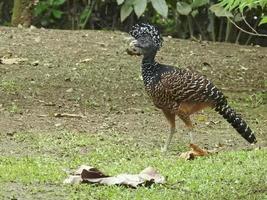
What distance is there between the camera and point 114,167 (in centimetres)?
541

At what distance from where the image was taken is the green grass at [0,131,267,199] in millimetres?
4664

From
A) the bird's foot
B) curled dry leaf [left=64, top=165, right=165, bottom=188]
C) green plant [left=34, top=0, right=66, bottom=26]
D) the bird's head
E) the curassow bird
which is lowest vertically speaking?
green plant [left=34, top=0, right=66, bottom=26]

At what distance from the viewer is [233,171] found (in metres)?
5.22

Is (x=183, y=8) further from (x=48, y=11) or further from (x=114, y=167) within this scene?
(x=114, y=167)

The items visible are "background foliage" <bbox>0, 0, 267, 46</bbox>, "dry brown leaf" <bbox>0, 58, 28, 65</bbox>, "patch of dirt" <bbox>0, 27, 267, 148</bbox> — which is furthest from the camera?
"background foliage" <bbox>0, 0, 267, 46</bbox>

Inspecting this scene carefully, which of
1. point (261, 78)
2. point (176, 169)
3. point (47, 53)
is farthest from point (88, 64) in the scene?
point (176, 169)

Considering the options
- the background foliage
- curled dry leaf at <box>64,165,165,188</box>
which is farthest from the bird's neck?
the background foliage

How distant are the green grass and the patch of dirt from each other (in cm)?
50

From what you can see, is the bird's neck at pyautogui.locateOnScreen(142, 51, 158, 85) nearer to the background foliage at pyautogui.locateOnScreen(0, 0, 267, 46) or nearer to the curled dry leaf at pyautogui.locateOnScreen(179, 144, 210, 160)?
the curled dry leaf at pyautogui.locateOnScreen(179, 144, 210, 160)

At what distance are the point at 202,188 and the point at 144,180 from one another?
36 cm

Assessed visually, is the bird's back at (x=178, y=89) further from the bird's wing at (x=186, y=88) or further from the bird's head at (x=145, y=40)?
the bird's head at (x=145, y=40)

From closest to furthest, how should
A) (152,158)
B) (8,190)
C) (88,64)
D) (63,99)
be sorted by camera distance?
1. (8,190)
2. (152,158)
3. (63,99)
4. (88,64)

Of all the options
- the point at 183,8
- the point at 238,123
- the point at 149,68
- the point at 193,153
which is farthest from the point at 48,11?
the point at 193,153

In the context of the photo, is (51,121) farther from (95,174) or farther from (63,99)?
(95,174)
